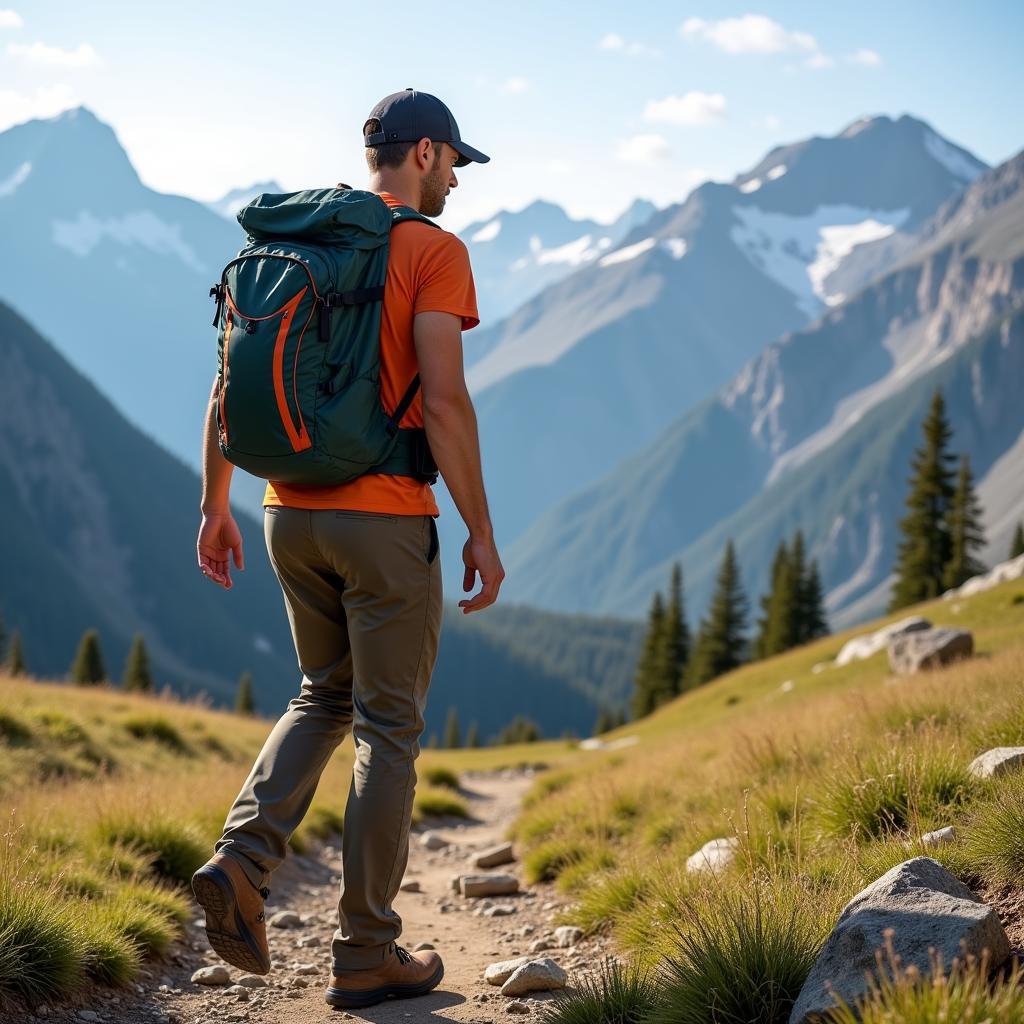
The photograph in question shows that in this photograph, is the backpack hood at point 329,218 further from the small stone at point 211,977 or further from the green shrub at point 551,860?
the green shrub at point 551,860

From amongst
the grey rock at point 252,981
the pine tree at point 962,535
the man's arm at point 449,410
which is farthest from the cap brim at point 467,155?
the pine tree at point 962,535

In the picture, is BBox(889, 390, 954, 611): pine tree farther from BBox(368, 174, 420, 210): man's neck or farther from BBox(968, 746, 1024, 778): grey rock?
BBox(368, 174, 420, 210): man's neck

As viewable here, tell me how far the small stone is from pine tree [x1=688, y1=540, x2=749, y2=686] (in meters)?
63.4

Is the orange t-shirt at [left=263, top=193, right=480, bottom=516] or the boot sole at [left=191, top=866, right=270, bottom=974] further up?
the orange t-shirt at [left=263, top=193, right=480, bottom=516]

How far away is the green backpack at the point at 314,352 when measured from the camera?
4.41 metres

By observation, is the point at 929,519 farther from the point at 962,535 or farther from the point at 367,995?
the point at 367,995

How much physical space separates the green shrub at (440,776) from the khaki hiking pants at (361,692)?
16774 millimetres

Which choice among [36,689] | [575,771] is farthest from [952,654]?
[36,689]

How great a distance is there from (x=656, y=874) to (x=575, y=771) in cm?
1088

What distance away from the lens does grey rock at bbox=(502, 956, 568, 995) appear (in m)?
5.23

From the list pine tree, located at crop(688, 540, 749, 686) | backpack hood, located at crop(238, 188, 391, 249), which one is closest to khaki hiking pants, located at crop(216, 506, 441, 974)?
backpack hood, located at crop(238, 188, 391, 249)

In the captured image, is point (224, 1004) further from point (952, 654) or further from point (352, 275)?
point (952, 654)

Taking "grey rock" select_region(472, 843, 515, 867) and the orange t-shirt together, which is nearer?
the orange t-shirt

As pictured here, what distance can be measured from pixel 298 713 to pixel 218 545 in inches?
37.0
